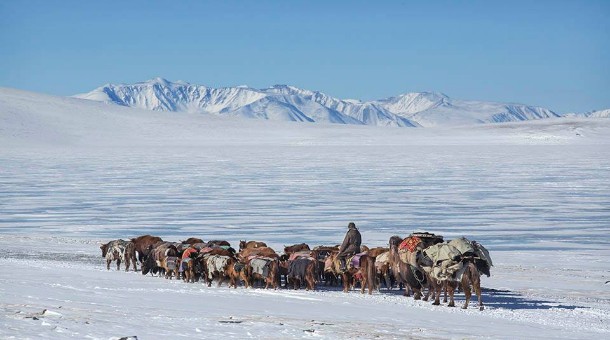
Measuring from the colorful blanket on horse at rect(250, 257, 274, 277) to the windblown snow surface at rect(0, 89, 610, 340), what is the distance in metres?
0.44

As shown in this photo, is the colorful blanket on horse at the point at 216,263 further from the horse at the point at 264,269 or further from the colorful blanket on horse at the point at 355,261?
the colorful blanket on horse at the point at 355,261

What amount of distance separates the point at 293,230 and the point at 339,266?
918cm

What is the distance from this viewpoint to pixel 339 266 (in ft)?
48.2

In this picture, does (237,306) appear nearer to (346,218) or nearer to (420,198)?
(346,218)

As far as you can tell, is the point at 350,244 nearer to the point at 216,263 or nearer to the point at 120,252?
the point at 216,263

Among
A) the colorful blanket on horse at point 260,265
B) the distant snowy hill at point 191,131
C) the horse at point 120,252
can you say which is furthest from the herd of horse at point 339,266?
the distant snowy hill at point 191,131

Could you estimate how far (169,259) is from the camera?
16078 mm

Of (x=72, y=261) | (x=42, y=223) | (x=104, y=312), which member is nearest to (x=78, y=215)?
(x=42, y=223)

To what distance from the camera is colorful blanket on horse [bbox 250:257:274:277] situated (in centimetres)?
1465

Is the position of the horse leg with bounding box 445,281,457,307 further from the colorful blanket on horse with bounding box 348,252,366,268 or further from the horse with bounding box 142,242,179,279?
A: the horse with bounding box 142,242,179,279

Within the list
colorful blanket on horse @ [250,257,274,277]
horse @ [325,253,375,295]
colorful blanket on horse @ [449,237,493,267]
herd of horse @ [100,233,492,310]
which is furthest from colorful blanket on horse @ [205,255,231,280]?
colorful blanket on horse @ [449,237,493,267]

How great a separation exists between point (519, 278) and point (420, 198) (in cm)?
1641

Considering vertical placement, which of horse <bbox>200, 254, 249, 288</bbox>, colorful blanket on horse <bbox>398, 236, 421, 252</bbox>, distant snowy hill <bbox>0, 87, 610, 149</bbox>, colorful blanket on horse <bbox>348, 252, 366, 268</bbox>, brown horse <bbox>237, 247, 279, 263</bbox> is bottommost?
horse <bbox>200, 254, 249, 288</bbox>

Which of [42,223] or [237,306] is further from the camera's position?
[42,223]
